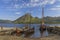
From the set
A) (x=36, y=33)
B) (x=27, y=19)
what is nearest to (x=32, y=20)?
(x=27, y=19)

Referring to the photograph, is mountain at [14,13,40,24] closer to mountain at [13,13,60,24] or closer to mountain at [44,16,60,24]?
mountain at [13,13,60,24]

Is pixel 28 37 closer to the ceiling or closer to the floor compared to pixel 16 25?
closer to the floor

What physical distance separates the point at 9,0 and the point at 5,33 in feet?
2.35

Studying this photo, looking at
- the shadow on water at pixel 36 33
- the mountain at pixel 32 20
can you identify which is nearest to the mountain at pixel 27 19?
the mountain at pixel 32 20

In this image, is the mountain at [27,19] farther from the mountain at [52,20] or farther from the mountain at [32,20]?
the mountain at [52,20]

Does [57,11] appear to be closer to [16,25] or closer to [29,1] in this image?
[29,1]

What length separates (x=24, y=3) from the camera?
366cm

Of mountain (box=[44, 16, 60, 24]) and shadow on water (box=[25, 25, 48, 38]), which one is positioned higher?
A: mountain (box=[44, 16, 60, 24])

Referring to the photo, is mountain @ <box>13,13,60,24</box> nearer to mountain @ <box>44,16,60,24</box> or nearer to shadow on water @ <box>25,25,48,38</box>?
mountain @ <box>44,16,60,24</box>

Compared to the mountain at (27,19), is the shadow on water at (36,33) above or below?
below

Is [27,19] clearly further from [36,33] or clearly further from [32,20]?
[36,33]

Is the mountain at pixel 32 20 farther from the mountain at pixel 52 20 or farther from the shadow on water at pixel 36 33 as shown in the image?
the shadow on water at pixel 36 33

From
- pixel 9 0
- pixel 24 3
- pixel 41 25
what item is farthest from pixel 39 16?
pixel 9 0

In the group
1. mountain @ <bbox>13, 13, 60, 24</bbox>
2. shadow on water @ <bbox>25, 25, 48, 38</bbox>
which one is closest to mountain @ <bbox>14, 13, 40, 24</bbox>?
mountain @ <bbox>13, 13, 60, 24</bbox>
